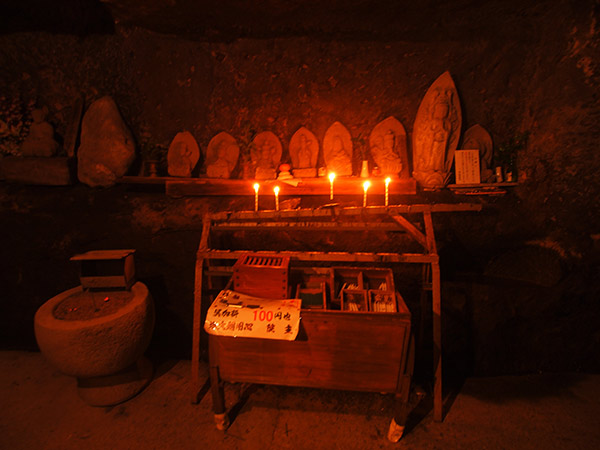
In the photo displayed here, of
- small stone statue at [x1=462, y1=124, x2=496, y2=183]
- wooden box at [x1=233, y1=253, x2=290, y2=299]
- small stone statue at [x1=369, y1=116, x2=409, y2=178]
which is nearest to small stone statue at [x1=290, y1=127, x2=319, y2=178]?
small stone statue at [x1=369, y1=116, x2=409, y2=178]

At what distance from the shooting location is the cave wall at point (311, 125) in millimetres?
3490

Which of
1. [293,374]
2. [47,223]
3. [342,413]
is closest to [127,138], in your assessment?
[47,223]

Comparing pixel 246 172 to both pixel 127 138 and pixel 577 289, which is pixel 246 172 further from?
pixel 577 289

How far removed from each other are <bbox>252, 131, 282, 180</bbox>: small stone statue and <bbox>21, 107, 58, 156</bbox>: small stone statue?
9.74 ft

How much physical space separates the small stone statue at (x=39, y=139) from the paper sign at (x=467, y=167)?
19.2 ft

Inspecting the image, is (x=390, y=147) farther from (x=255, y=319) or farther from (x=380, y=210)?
(x=255, y=319)

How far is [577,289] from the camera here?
3.46 m

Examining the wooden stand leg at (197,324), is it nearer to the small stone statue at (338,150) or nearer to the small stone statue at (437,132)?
the small stone statue at (338,150)

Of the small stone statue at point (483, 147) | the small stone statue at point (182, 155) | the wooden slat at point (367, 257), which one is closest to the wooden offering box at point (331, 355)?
the wooden slat at point (367, 257)

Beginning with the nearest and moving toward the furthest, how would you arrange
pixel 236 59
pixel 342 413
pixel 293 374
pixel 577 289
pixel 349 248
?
pixel 293 374, pixel 342 413, pixel 577 289, pixel 349 248, pixel 236 59

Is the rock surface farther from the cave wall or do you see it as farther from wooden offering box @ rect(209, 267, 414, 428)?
wooden offering box @ rect(209, 267, 414, 428)

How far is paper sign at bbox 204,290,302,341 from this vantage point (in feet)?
7.66

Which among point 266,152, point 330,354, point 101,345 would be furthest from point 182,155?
point 330,354

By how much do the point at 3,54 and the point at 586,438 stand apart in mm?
8733
